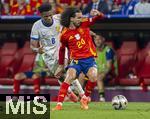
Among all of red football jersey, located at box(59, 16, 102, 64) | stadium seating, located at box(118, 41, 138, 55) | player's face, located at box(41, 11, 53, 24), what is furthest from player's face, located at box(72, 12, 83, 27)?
stadium seating, located at box(118, 41, 138, 55)

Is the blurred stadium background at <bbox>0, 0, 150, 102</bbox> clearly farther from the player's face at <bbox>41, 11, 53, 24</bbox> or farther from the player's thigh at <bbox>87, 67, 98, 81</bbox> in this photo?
the player's thigh at <bbox>87, 67, 98, 81</bbox>

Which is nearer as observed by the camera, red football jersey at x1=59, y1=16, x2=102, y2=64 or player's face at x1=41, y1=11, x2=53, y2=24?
red football jersey at x1=59, y1=16, x2=102, y2=64

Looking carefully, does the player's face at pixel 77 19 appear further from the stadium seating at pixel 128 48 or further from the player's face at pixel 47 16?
the stadium seating at pixel 128 48

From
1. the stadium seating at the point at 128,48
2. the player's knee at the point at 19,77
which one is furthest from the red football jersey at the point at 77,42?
the stadium seating at the point at 128,48

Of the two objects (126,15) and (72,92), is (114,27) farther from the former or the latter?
(72,92)

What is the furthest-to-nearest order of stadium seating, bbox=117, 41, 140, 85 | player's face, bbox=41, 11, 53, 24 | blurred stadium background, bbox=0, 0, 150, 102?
stadium seating, bbox=117, 41, 140, 85 < blurred stadium background, bbox=0, 0, 150, 102 < player's face, bbox=41, 11, 53, 24

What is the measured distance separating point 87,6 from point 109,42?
131cm

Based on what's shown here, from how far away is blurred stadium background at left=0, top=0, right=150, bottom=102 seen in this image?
16109mm

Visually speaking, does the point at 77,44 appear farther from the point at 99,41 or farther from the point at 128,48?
the point at 128,48

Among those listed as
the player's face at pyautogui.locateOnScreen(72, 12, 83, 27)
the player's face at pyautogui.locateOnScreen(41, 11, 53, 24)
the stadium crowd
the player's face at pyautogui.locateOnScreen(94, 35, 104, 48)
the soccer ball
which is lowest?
the soccer ball

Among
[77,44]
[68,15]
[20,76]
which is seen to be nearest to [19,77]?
[20,76]

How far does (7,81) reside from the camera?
1689 cm

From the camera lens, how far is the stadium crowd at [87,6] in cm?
1598

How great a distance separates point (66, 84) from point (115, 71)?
557 cm
